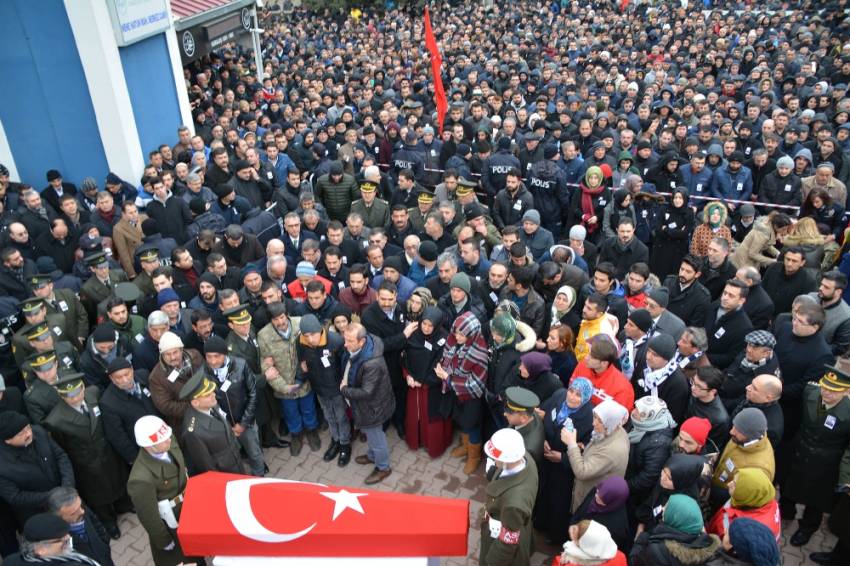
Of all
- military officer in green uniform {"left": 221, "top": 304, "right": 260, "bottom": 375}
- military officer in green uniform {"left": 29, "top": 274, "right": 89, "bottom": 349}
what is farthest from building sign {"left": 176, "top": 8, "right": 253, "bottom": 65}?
military officer in green uniform {"left": 221, "top": 304, "right": 260, "bottom": 375}

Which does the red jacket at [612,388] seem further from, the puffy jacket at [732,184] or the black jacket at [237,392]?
the puffy jacket at [732,184]

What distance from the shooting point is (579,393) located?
419 centimetres

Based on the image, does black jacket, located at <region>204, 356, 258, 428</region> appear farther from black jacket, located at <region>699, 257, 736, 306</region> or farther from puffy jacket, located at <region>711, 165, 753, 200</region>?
puffy jacket, located at <region>711, 165, 753, 200</region>

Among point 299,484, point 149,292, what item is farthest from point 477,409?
point 149,292

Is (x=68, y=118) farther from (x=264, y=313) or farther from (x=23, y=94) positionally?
(x=264, y=313)

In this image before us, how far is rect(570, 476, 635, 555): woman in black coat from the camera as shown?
Result: 371 centimetres

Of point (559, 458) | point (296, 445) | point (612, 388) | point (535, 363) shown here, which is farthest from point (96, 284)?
point (612, 388)

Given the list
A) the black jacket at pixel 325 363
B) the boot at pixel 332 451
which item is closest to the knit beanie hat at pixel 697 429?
the black jacket at pixel 325 363

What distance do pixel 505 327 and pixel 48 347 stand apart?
13.4 ft

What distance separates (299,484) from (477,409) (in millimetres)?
2286

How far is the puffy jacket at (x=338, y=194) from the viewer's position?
346 inches

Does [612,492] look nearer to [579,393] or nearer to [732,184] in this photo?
Result: [579,393]

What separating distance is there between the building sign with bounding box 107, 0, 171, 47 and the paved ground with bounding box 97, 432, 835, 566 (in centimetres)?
762

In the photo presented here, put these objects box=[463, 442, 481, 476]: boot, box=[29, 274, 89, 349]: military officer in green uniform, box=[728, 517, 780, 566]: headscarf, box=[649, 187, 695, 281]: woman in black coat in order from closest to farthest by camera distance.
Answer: box=[728, 517, 780, 566]: headscarf
box=[463, 442, 481, 476]: boot
box=[29, 274, 89, 349]: military officer in green uniform
box=[649, 187, 695, 281]: woman in black coat
